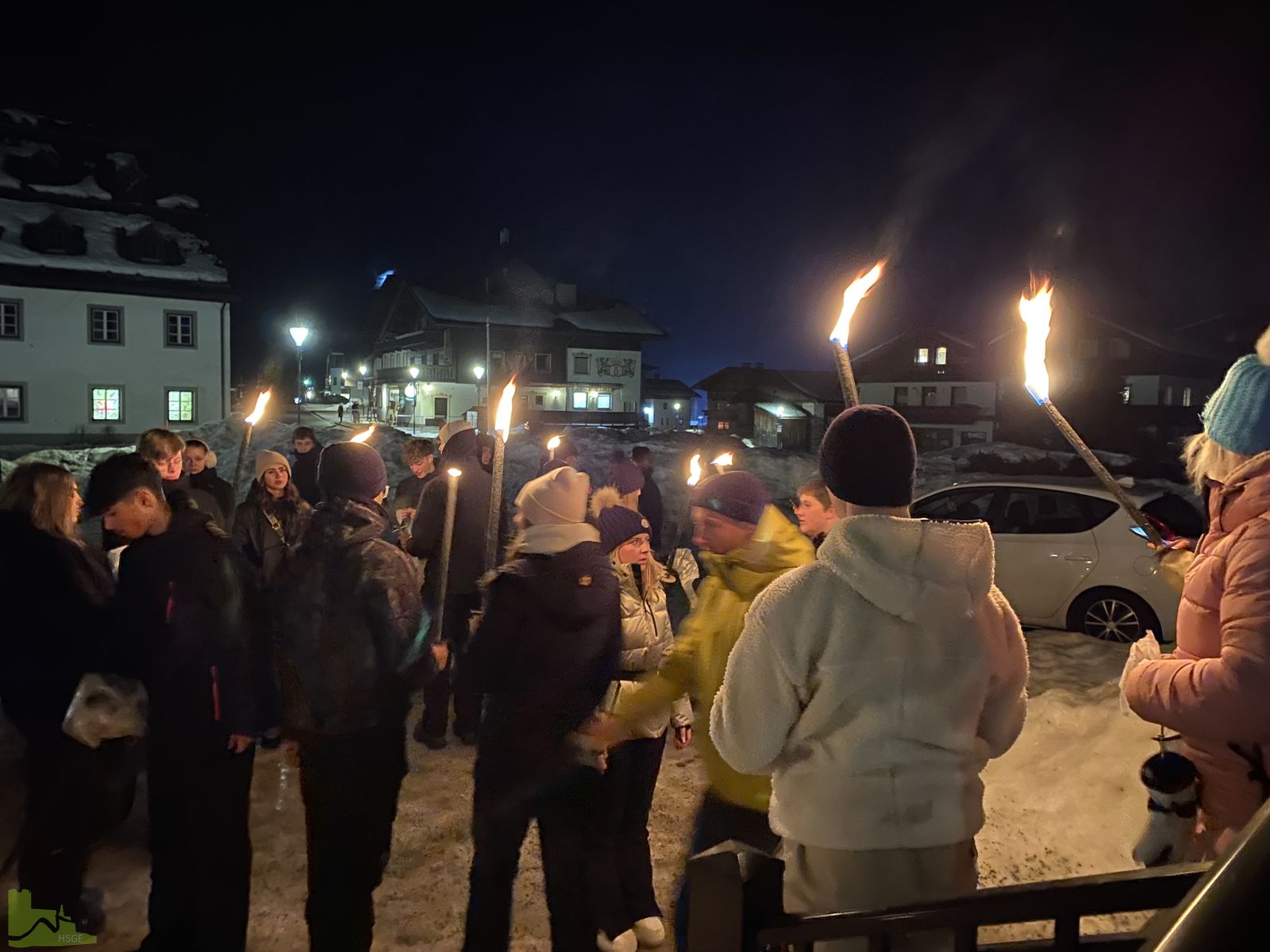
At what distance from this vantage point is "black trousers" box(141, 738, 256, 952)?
11.1ft

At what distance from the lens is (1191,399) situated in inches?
1465

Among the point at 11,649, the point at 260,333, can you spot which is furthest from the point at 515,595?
the point at 260,333

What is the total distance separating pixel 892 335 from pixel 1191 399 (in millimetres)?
14099

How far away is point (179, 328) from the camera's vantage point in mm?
32969

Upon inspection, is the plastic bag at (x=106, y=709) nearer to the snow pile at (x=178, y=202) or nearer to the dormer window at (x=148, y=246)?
the dormer window at (x=148, y=246)

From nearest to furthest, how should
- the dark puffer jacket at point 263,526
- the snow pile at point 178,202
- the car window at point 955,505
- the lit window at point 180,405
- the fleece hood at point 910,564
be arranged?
the fleece hood at point 910,564
the dark puffer jacket at point 263,526
the car window at point 955,505
the lit window at point 180,405
the snow pile at point 178,202

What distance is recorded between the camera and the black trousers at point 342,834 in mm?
3383

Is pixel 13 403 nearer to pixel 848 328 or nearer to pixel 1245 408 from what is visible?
pixel 848 328

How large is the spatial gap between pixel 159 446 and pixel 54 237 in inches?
1284

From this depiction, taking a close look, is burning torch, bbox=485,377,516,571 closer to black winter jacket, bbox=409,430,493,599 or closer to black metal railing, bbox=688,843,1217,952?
black winter jacket, bbox=409,430,493,599

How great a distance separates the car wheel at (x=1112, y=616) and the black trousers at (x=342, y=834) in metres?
7.36

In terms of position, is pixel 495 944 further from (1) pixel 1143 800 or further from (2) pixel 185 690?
(1) pixel 1143 800

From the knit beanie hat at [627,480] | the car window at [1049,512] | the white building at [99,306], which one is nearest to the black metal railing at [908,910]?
the knit beanie hat at [627,480]

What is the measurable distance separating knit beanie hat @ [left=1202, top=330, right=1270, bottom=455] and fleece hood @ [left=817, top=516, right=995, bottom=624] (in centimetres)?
104
